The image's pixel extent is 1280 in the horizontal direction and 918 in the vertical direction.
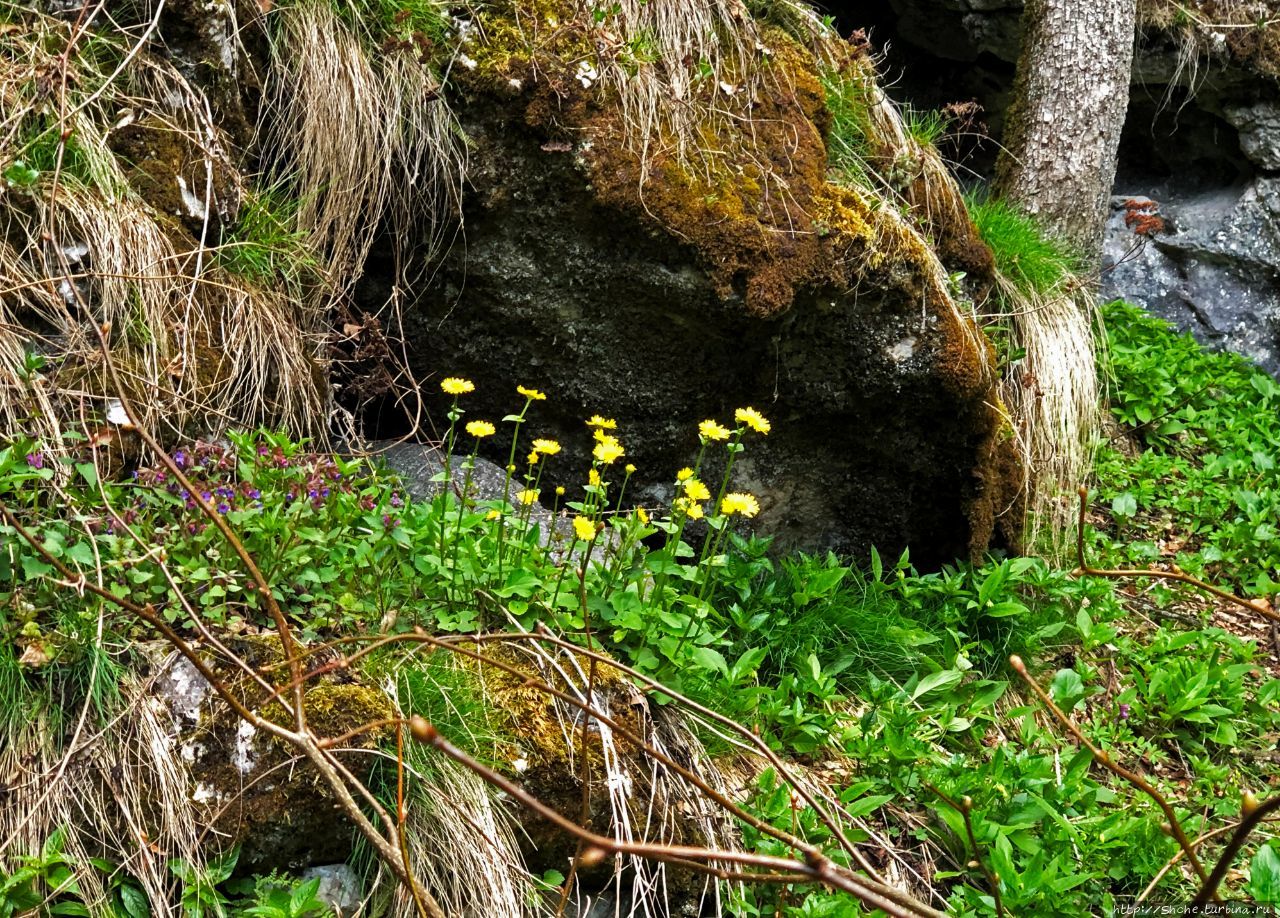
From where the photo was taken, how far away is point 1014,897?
227cm

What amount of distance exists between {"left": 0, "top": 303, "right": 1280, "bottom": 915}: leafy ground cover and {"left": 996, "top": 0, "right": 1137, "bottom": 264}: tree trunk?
66.2 inches

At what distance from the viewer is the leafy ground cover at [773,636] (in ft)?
6.95

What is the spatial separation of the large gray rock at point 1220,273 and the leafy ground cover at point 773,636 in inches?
80.5

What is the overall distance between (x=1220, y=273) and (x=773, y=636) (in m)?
3.72

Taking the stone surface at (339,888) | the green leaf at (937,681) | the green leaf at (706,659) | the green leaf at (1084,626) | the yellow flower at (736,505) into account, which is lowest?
the stone surface at (339,888)

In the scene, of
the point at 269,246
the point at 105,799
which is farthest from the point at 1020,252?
the point at 105,799

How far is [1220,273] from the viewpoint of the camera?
5.23m

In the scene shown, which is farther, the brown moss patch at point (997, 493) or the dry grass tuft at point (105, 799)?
the brown moss patch at point (997, 493)

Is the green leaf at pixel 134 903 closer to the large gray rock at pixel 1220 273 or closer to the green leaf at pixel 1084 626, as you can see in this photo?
the green leaf at pixel 1084 626

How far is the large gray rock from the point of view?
514 centimetres

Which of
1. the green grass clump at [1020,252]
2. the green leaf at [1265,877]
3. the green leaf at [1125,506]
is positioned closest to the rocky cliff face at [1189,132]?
the green grass clump at [1020,252]

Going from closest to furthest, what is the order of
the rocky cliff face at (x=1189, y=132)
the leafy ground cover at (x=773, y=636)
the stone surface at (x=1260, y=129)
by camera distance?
1. the leafy ground cover at (x=773, y=636)
2. the rocky cliff face at (x=1189, y=132)
3. the stone surface at (x=1260, y=129)

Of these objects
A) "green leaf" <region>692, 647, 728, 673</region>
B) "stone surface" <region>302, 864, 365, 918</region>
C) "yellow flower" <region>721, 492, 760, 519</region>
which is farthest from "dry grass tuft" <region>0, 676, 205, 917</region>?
"yellow flower" <region>721, 492, 760, 519</region>

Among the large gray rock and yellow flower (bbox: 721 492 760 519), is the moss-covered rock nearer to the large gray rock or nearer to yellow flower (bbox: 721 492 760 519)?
yellow flower (bbox: 721 492 760 519)
